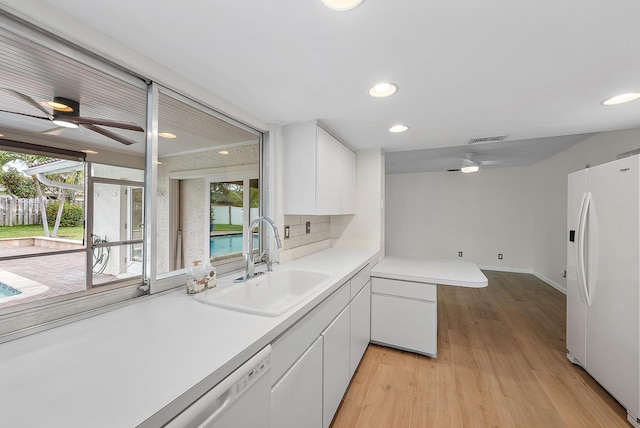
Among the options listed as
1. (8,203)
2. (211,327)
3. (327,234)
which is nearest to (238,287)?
(211,327)

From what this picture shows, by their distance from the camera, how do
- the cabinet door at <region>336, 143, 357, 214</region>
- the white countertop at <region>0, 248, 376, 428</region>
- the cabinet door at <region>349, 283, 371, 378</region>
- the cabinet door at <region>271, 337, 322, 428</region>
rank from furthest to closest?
the cabinet door at <region>336, 143, 357, 214</region>
the cabinet door at <region>349, 283, 371, 378</region>
the cabinet door at <region>271, 337, 322, 428</region>
the white countertop at <region>0, 248, 376, 428</region>

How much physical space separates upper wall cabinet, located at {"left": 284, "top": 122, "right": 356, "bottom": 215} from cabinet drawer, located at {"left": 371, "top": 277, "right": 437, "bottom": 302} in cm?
84

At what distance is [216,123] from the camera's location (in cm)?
203

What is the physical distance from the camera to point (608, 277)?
5.72 feet

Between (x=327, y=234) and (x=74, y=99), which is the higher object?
(x=74, y=99)

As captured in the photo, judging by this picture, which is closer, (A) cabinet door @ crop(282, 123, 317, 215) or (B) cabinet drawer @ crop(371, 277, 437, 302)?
(A) cabinet door @ crop(282, 123, 317, 215)

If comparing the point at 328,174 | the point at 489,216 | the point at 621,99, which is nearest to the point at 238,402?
the point at 328,174

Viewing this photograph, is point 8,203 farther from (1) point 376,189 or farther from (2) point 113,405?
(1) point 376,189

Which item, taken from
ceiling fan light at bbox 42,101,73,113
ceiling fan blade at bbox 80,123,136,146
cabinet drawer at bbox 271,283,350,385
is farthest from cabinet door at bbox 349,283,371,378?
ceiling fan light at bbox 42,101,73,113

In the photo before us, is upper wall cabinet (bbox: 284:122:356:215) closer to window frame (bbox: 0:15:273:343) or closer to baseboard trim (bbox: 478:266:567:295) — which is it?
window frame (bbox: 0:15:273:343)

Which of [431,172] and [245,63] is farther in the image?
[431,172]

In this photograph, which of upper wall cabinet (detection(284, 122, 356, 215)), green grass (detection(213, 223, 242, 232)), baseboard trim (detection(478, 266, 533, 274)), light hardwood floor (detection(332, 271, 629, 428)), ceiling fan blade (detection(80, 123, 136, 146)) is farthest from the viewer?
baseboard trim (detection(478, 266, 533, 274))

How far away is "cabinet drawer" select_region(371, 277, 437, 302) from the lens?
220 centimetres

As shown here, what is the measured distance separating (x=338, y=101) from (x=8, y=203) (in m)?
1.78
